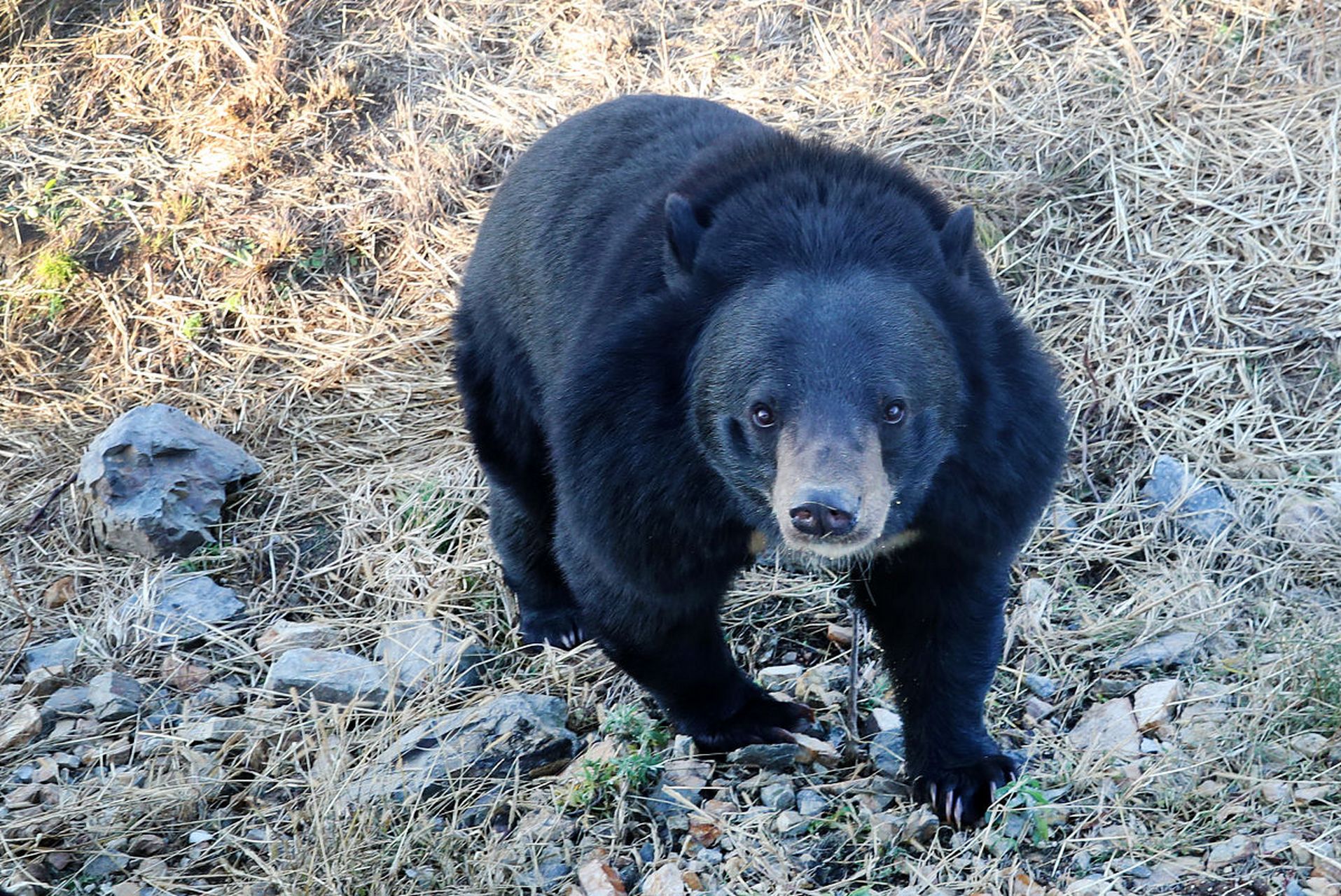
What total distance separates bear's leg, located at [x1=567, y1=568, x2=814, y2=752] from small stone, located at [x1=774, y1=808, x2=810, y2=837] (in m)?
0.34

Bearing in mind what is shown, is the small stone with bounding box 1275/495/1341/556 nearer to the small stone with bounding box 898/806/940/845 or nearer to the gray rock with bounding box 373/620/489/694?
the small stone with bounding box 898/806/940/845

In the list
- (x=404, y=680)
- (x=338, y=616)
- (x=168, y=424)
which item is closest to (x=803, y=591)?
(x=404, y=680)

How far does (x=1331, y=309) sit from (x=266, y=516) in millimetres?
4481

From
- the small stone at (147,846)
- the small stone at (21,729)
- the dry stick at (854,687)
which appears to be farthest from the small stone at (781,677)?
the small stone at (21,729)

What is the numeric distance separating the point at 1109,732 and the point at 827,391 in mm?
1571

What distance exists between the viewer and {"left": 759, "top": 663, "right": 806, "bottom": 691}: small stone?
15.7 feet

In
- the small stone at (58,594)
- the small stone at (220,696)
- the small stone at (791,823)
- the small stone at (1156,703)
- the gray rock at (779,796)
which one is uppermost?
the small stone at (1156,703)

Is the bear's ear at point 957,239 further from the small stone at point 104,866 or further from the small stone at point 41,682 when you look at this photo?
the small stone at point 41,682

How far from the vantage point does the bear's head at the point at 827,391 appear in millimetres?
3357

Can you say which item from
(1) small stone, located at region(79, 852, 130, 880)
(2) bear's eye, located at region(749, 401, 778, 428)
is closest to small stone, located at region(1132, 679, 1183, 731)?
(2) bear's eye, located at region(749, 401, 778, 428)

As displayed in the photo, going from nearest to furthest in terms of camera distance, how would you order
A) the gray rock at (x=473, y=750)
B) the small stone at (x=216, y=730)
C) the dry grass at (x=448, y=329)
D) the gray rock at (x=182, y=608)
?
the dry grass at (x=448, y=329), the gray rock at (x=473, y=750), the small stone at (x=216, y=730), the gray rock at (x=182, y=608)

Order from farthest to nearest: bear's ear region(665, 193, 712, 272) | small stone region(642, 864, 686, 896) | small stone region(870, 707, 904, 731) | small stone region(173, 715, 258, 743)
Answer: small stone region(173, 715, 258, 743), small stone region(870, 707, 904, 731), small stone region(642, 864, 686, 896), bear's ear region(665, 193, 712, 272)

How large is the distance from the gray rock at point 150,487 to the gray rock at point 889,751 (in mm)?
3021

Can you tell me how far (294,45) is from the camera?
25.8 feet
